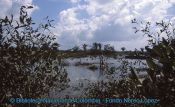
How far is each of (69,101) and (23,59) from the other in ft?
10.7

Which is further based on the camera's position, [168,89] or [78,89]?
[78,89]

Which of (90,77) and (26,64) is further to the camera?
(90,77)

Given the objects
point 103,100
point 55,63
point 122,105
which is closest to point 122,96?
point 122,105

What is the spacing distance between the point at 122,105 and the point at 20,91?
275cm

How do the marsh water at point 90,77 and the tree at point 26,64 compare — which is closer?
the tree at point 26,64

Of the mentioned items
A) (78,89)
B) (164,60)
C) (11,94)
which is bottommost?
(78,89)

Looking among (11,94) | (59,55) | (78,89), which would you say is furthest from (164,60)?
(78,89)

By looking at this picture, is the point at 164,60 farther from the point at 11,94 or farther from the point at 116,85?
the point at 116,85

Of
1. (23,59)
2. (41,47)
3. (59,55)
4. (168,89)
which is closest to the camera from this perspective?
(168,89)

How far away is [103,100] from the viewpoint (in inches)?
349

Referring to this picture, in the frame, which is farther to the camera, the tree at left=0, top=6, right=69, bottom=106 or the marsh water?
the marsh water

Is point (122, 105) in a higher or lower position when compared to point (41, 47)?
lower

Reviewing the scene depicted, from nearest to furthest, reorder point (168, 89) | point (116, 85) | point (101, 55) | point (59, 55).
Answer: point (168, 89) → point (59, 55) → point (116, 85) → point (101, 55)

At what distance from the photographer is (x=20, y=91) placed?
6.41m
